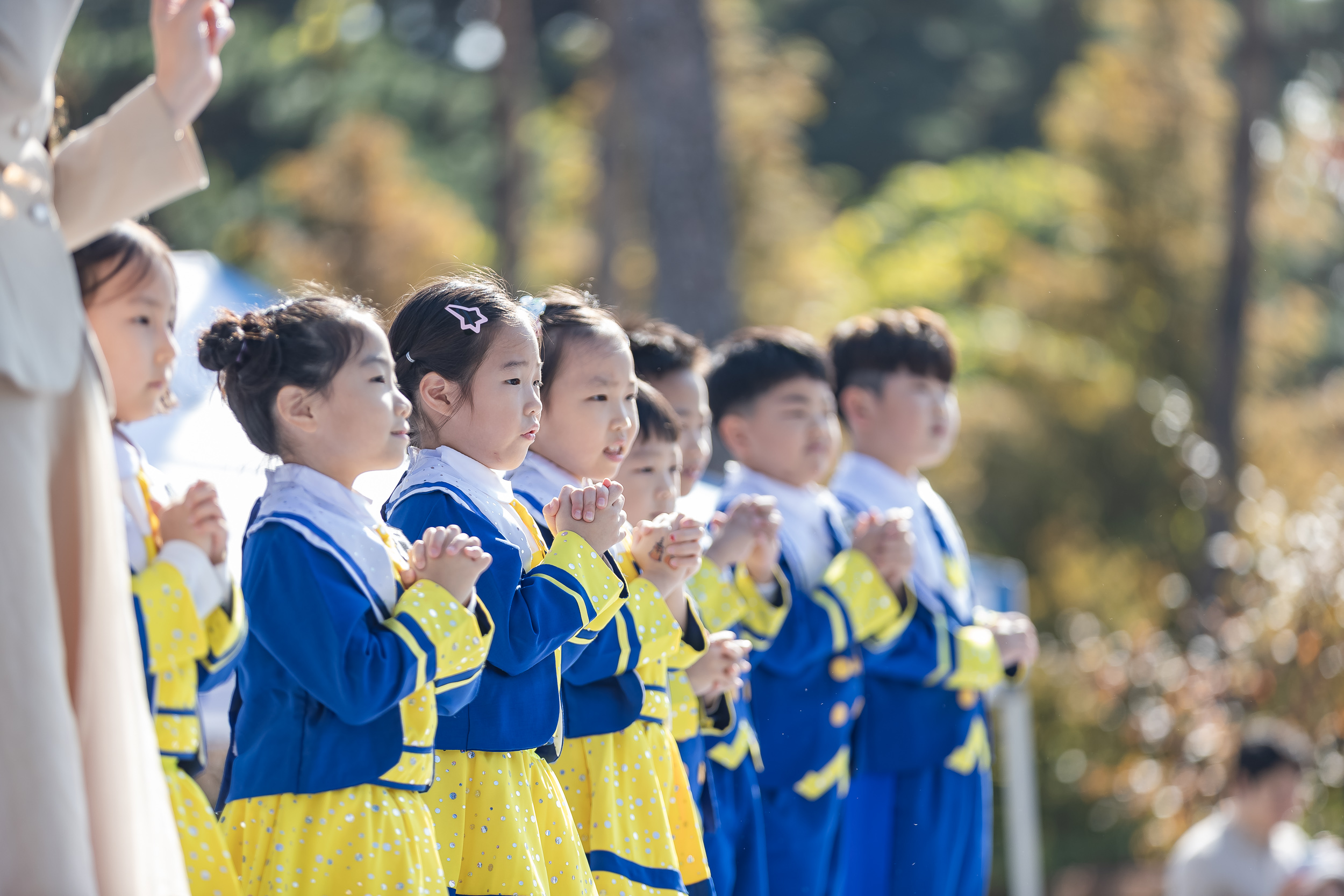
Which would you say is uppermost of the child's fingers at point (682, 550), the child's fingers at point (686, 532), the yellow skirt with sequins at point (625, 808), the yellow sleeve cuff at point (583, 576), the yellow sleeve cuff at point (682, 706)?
the child's fingers at point (686, 532)

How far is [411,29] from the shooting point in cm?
2005

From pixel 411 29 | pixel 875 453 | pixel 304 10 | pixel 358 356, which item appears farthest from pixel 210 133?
pixel 358 356

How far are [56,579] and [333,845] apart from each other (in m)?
0.73

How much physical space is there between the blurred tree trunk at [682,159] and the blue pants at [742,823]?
4.37m

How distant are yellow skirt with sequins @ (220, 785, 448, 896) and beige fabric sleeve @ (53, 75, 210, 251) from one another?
36.7 inches

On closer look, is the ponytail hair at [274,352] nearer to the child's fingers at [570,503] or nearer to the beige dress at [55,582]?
the child's fingers at [570,503]

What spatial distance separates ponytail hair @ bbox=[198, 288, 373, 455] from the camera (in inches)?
102

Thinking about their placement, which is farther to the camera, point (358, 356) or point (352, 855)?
point (358, 356)

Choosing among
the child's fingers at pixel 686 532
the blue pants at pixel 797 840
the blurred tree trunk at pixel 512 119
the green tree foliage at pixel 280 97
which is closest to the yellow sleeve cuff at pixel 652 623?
the child's fingers at pixel 686 532

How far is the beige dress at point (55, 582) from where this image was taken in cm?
170

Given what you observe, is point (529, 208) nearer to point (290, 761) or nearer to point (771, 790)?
point (771, 790)

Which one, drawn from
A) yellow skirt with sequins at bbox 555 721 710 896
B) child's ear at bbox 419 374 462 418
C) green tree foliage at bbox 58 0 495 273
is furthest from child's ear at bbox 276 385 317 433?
green tree foliage at bbox 58 0 495 273

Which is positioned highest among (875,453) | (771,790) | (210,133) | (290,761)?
(210,133)

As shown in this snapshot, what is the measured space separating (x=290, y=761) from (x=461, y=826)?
1.23 ft
